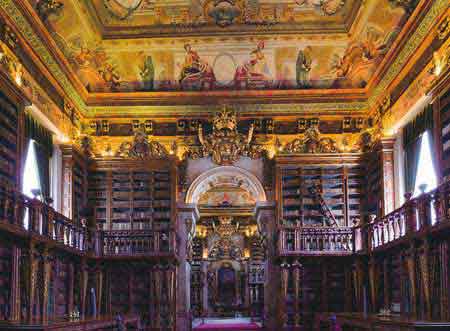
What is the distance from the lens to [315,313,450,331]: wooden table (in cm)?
700

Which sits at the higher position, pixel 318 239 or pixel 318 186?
pixel 318 186

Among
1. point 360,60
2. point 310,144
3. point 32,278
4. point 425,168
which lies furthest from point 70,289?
point 360,60

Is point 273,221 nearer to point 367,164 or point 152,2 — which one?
point 367,164

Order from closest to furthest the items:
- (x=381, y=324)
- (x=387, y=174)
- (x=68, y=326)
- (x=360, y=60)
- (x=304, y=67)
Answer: (x=68, y=326) → (x=381, y=324) → (x=387, y=174) → (x=360, y=60) → (x=304, y=67)

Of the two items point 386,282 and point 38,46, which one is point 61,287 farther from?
point 386,282

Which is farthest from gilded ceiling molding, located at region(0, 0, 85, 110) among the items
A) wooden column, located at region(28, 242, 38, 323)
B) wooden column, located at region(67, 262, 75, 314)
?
wooden column, located at region(67, 262, 75, 314)

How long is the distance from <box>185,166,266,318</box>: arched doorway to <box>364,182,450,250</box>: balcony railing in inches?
467

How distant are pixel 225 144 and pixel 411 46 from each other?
16.9ft

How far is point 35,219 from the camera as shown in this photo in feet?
34.8

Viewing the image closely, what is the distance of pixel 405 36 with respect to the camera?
42.5 ft

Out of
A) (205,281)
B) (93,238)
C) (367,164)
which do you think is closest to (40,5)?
(93,238)

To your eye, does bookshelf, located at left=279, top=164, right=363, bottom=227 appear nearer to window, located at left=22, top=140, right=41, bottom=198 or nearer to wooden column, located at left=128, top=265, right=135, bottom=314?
wooden column, located at left=128, top=265, right=135, bottom=314

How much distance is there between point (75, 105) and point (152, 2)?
3022 mm

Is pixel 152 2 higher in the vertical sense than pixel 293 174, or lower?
higher
